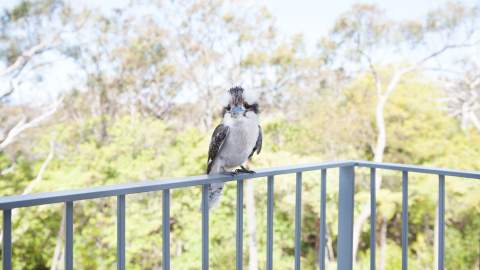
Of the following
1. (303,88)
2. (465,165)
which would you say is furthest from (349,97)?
(465,165)

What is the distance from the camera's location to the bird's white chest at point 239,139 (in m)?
1.39

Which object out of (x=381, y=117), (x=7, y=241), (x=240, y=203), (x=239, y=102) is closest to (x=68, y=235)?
(x=7, y=241)

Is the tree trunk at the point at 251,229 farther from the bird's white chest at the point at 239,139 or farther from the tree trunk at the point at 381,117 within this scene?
the bird's white chest at the point at 239,139

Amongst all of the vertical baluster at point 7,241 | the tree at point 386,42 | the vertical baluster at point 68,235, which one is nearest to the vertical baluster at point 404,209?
the vertical baluster at point 68,235

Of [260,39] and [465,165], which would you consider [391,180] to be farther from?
[260,39]

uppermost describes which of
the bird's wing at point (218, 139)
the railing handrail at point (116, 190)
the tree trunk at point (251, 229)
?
the bird's wing at point (218, 139)

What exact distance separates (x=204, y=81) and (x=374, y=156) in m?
3.36

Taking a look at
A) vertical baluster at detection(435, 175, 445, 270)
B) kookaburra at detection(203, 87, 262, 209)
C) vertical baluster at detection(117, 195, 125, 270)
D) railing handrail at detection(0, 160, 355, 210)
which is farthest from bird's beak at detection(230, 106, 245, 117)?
vertical baluster at detection(435, 175, 445, 270)

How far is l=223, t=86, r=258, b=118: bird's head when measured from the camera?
4.51 feet

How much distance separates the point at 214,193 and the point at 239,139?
0.18m

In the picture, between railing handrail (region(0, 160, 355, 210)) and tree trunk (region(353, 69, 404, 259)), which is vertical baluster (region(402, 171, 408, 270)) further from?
tree trunk (region(353, 69, 404, 259))

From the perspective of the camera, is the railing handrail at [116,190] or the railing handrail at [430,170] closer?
the railing handrail at [116,190]

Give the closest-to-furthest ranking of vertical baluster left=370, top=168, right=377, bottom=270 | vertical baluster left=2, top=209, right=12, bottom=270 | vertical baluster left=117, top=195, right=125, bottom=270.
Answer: vertical baluster left=2, top=209, right=12, bottom=270 → vertical baluster left=117, top=195, right=125, bottom=270 → vertical baluster left=370, top=168, right=377, bottom=270

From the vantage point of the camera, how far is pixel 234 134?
4.56 feet
